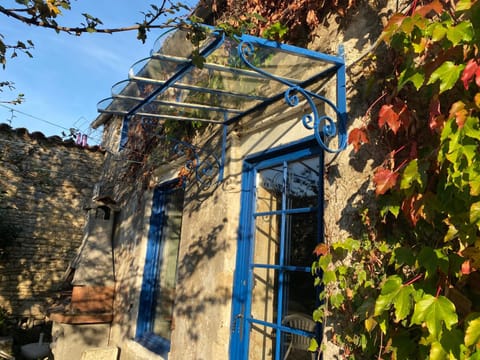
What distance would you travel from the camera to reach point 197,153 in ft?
13.8

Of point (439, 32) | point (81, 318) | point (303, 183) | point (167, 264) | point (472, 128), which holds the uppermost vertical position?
point (439, 32)

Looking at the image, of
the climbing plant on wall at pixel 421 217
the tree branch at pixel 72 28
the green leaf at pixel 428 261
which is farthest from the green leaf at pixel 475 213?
the tree branch at pixel 72 28

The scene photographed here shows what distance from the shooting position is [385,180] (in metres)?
1.89

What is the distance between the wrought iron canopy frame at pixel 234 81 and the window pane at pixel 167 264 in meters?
1.70

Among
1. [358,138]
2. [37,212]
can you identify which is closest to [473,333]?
[358,138]

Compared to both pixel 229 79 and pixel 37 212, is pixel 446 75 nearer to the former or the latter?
pixel 229 79

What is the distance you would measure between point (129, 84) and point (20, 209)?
8031 mm

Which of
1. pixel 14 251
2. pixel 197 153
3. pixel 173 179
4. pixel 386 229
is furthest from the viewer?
pixel 14 251

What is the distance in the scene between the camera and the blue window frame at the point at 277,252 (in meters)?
2.75

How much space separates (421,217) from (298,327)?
135 centimetres

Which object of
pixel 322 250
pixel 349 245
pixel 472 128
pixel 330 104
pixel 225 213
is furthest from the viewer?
pixel 225 213

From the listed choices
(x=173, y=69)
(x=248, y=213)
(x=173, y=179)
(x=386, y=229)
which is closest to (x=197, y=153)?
(x=173, y=179)

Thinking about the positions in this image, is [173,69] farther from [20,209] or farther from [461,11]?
[20,209]

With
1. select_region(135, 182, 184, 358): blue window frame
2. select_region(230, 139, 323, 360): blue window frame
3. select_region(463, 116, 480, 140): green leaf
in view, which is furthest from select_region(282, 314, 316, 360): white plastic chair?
select_region(135, 182, 184, 358): blue window frame
